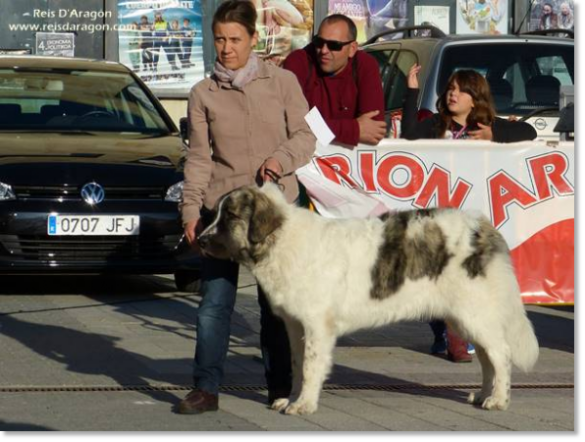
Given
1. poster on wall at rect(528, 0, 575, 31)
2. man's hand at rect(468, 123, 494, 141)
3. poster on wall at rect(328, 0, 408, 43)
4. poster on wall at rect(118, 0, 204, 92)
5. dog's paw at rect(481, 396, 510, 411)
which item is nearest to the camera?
dog's paw at rect(481, 396, 510, 411)

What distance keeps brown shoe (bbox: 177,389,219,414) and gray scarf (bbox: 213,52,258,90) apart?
5.25 ft

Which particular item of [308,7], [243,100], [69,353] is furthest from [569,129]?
[308,7]

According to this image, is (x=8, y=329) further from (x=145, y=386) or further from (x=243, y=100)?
(x=243, y=100)

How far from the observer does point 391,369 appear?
8.84m

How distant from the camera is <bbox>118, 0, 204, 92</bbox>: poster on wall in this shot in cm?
1959

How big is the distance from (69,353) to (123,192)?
7.81 feet

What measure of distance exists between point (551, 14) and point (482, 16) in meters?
1.06

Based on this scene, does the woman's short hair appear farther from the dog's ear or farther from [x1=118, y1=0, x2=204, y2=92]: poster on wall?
[x1=118, y1=0, x2=204, y2=92]: poster on wall

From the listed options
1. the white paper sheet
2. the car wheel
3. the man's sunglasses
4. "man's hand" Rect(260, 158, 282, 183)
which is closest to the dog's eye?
"man's hand" Rect(260, 158, 282, 183)

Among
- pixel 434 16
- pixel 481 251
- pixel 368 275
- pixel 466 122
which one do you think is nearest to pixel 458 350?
pixel 466 122

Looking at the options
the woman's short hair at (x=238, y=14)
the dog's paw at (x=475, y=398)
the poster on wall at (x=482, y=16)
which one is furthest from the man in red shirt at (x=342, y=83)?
the poster on wall at (x=482, y=16)

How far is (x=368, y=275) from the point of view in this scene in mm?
7285

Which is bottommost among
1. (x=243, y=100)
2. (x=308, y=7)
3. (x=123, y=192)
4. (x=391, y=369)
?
(x=391, y=369)

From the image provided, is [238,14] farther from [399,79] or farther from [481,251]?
[399,79]
